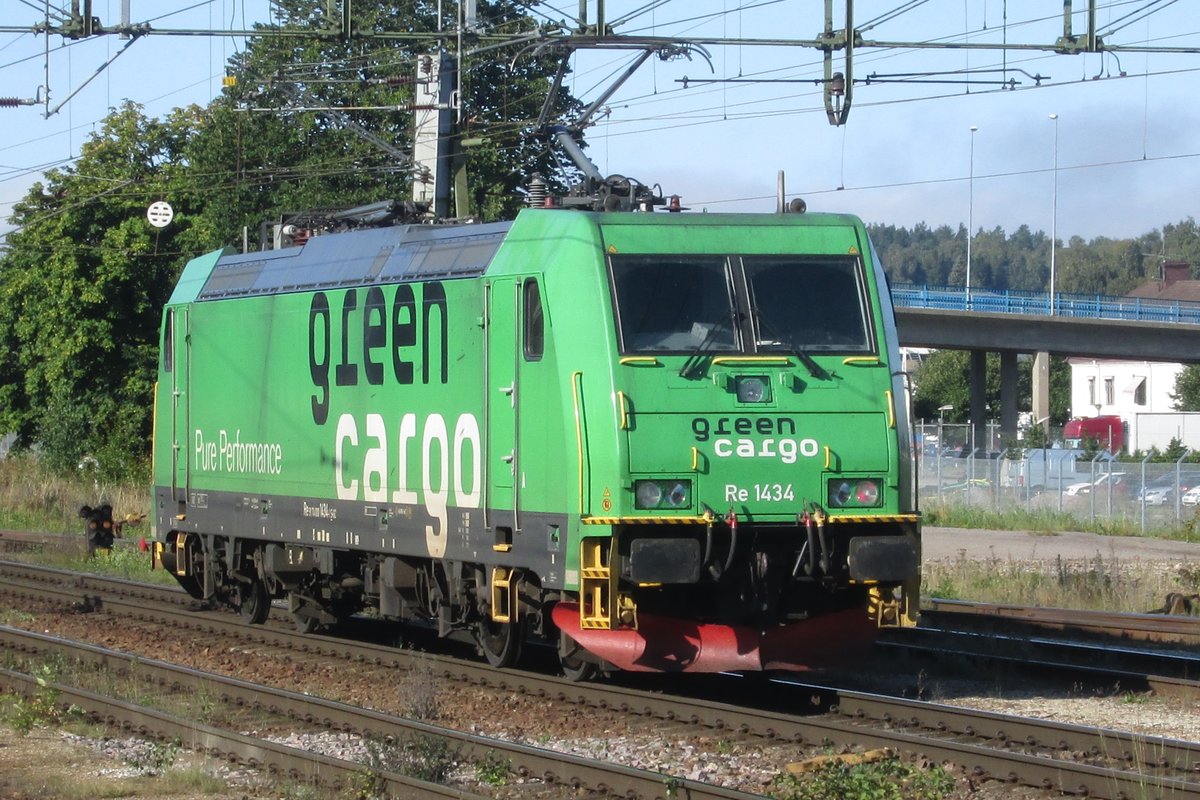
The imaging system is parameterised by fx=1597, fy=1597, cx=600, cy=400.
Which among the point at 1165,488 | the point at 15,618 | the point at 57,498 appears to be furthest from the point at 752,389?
the point at 57,498

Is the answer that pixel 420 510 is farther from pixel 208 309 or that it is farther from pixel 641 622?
pixel 208 309

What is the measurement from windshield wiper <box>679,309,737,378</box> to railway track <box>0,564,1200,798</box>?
2252 millimetres

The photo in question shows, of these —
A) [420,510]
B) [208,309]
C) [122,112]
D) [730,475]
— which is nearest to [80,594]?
[208,309]

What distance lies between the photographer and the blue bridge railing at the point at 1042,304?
47.6m

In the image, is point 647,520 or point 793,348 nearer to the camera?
point 647,520

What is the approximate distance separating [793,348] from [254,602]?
7718mm

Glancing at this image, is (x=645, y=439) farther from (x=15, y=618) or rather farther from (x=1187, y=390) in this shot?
(x=1187, y=390)

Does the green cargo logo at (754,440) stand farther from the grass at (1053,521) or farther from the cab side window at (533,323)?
the grass at (1053,521)

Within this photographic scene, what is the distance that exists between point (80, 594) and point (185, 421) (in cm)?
398

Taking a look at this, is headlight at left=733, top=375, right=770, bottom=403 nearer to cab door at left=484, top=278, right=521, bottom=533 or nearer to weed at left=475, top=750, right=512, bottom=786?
cab door at left=484, top=278, right=521, bottom=533

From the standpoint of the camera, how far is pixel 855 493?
425 inches

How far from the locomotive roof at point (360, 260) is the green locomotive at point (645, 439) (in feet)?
0.14

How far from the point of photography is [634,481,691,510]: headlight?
10328mm

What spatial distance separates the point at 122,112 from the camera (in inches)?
2116
